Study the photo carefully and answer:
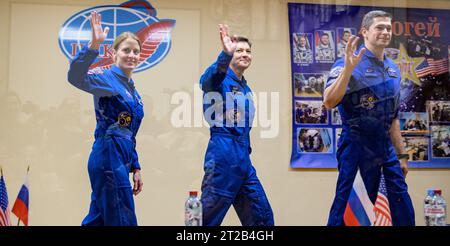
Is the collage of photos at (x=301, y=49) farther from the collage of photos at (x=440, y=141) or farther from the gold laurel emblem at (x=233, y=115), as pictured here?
the collage of photos at (x=440, y=141)

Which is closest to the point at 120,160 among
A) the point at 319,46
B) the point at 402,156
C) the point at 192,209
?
the point at 192,209

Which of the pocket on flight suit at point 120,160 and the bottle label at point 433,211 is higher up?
A: the pocket on flight suit at point 120,160

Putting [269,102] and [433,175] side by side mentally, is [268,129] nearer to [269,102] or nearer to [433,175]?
[269,102]

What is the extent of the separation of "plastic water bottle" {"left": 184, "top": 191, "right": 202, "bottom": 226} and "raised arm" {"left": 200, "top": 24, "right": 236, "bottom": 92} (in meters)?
0.76

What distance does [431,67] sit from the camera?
14.1 ft

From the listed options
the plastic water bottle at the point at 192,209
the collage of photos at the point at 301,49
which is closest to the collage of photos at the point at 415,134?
the collage of photos at the point at 301,49

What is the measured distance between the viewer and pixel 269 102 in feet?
13.5

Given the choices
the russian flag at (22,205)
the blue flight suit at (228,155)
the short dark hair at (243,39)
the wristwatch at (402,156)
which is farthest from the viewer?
the wristwatch at (402,156)

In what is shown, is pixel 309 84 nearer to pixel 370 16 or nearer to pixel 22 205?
pixel 370 16

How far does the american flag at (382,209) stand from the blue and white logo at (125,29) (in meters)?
1.86

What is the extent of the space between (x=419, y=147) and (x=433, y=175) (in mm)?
230

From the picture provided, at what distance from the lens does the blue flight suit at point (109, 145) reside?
3938mm

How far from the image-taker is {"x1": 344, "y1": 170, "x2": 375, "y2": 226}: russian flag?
4156 millimetres

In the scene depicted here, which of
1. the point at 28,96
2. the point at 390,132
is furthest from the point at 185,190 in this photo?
the point at 390,132
